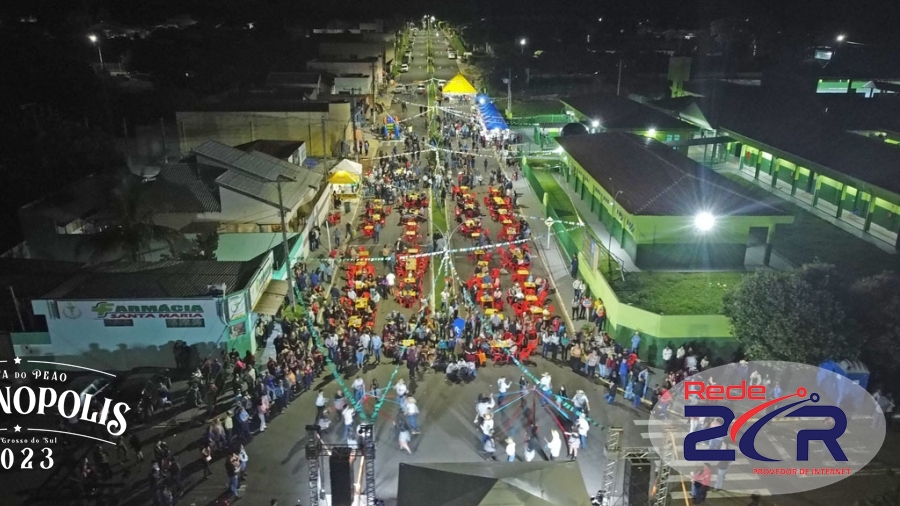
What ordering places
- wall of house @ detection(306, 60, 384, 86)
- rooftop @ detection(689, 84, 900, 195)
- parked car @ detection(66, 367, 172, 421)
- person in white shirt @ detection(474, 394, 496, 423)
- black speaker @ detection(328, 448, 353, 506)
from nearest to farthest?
black speaker @ detection(328, 448, 353, 506)
person in white shirt @ detection(474, 394, 496, 423)
parked car @ detection(66, 367, 172, 421)
rooftop @ detection(689, 84, 900, 195)
wall of house @ detection(306, 60, 384, 86)

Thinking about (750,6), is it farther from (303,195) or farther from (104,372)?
(104,372)

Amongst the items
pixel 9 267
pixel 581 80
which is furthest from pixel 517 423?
pixel 581 80

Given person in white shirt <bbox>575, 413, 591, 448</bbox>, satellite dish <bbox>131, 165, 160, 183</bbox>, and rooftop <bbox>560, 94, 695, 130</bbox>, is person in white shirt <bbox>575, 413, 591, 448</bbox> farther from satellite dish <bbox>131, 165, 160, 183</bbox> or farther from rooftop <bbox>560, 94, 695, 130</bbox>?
satellite dish <bbox>131, 165, 160, 183</bbox>

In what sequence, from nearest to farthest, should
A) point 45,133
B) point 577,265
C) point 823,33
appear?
1. point 577,265
2. point 45,133
3. point 823,33

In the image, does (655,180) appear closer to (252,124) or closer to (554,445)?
(554,445)

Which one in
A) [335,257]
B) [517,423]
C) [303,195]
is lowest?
[517,423]

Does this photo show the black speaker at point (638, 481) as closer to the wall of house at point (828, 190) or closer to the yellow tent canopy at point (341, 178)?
the wall of house at point (828, 190)


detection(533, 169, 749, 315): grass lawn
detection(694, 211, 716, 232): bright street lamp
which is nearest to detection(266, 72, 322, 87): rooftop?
detection(533, 169, 749, 315): grass lawn
